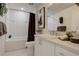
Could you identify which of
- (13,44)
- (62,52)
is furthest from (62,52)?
(13,44)

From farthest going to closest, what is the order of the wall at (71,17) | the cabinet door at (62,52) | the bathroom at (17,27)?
the bathroom at (17,27) → the wall at (71,17) → the cabinet door at (62,52)

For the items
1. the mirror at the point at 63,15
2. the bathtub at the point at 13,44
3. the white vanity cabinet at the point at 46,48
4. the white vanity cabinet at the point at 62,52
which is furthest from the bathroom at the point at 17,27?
the white vanity cabinet at the point at 62,52

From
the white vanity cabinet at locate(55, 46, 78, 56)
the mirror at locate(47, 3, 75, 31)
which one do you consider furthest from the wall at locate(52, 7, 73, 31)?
Result: the white vanity cabinet at locate(55, 46, 78, 56)

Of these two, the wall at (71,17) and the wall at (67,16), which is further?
the wall at (67,16)

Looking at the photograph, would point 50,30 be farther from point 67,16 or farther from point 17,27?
point 17,27

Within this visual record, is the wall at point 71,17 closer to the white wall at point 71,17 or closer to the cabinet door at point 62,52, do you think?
the white wall at point 71,17

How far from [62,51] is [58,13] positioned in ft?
3.18

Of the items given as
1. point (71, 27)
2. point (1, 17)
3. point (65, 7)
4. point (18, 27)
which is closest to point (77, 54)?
point (71, 27)

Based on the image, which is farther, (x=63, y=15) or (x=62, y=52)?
(x=63, y=15)

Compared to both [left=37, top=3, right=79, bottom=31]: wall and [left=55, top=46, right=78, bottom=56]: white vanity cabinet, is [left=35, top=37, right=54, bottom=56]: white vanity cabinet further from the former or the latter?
[left=37, top=3, right=79, bottom=31]: wall

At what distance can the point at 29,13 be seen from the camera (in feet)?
7.29

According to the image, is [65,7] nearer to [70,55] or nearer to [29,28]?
[70,55]

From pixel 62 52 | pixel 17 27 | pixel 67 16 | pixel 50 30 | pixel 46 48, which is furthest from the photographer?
pixel 17 27

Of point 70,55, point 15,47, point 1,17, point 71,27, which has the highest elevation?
point 1,17
